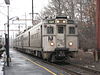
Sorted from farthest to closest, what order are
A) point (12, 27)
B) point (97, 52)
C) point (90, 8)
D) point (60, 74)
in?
point (12, 27) < point (90, 8) < point (97, 52) < point (60, 74)

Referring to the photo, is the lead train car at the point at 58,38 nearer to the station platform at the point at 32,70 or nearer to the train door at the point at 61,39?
the train door at the point at 61,39

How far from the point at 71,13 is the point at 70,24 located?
2013 centimetres

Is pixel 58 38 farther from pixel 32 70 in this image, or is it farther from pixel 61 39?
pixel 32 70

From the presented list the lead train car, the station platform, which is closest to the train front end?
the lead train car

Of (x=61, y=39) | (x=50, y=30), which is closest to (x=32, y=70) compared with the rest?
(x=61, y=39)

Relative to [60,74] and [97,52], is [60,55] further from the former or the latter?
[60,74]

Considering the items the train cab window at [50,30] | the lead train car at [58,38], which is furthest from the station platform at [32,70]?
the train cab window at [50,30]

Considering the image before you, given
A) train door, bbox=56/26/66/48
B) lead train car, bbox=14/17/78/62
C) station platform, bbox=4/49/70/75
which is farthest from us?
train door, bbox=56/26/66/48

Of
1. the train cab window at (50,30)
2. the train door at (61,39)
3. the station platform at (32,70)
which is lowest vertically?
the station platform at (32,70)

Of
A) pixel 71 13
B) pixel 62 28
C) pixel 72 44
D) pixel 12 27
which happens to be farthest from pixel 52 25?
pixel 12 27

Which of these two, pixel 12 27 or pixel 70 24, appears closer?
pixel 70 24

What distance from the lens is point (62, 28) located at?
2100cm

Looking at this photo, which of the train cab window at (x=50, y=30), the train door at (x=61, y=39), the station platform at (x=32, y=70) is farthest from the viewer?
the train cab window at (x=50, y=30)

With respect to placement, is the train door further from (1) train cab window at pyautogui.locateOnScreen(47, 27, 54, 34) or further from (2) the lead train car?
(1) train cab window at pyautogui.locateOnScreen(47, 27, 54, 34)
